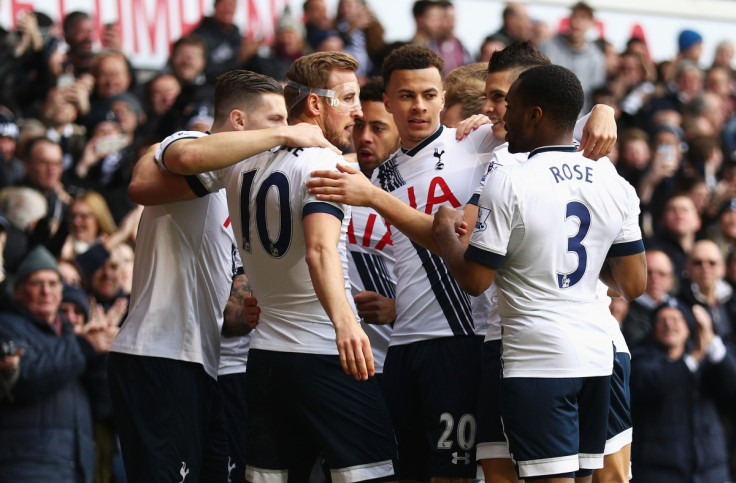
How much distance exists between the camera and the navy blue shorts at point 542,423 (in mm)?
5316

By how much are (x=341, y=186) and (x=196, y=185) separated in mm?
926

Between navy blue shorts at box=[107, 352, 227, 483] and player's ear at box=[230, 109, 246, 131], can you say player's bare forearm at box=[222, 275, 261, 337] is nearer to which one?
navy blue shorts at box=[107, 352, 227, 483]

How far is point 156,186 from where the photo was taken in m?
6.02

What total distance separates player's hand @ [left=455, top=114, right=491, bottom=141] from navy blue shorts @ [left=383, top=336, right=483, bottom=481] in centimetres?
116

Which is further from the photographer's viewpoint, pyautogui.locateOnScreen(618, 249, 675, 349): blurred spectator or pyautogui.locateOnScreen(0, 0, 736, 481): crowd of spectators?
pyautogui.locateOnScreen(618, 249, 675, 349): blurred spectator

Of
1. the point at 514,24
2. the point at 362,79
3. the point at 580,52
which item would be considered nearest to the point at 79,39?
the point at 362,79

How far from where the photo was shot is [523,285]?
17.8 feet

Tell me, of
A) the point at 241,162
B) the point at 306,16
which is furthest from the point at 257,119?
the point at 306,16

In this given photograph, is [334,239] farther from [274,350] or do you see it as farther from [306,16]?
[306,16]

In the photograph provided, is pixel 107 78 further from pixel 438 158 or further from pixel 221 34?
pixel 438 158

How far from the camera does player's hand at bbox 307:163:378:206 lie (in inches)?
215

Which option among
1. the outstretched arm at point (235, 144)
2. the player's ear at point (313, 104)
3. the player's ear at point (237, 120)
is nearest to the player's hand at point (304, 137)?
the outstretched arm at point (235, 144)

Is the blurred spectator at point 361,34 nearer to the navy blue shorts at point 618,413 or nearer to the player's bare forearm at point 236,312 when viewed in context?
the player's bare forearm at point 236,312

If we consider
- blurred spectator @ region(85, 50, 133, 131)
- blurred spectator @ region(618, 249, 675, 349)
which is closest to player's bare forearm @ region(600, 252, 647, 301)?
blurred spectator @ region(618, 249, 675, 349)
